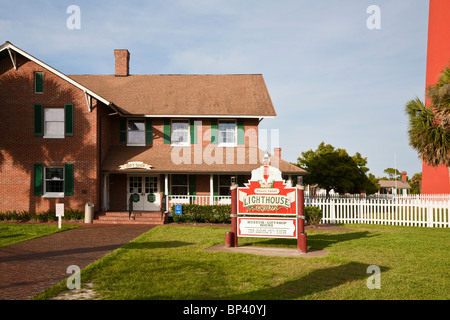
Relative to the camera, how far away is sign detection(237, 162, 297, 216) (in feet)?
35.6

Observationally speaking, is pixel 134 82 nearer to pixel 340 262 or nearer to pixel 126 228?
pixel 126 228

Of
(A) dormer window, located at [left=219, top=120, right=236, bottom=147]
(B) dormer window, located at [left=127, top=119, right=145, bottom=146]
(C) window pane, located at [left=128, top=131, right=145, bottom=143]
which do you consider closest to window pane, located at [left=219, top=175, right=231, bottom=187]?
(A) dormer window, located at [left=219, top=120, right=236, bottom=147]

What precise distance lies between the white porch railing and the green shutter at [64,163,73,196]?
4823 mm

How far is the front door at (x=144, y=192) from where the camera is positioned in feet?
67.2

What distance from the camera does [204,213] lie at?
1798cm

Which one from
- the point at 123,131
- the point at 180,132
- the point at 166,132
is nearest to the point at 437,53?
the point at 180,132

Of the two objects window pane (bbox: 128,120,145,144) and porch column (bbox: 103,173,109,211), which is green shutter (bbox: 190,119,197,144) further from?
porch column (bbox: 103,173,109,211)

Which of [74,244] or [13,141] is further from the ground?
[13,141]

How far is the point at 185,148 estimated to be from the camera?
68.2 feet

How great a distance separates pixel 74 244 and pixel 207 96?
12962mm

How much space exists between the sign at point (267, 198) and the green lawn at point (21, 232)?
7.46m

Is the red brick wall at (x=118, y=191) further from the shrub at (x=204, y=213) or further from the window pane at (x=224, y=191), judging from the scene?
the window pane at (x=224, y=191)

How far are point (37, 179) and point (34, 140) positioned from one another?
6.42 ft
